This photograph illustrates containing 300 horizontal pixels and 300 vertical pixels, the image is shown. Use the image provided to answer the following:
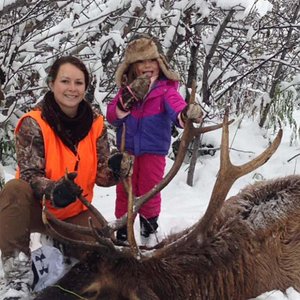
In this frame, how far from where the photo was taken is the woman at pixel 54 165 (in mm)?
3584

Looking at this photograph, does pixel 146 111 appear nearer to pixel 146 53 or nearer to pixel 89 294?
pixel 146 53

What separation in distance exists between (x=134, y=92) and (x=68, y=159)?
0.82 m

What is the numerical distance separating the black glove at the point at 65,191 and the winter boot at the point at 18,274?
464 millimetres

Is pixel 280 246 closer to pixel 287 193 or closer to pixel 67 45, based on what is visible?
pixel 287 193

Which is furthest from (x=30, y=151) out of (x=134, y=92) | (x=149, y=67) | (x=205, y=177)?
(x=205, y=177)

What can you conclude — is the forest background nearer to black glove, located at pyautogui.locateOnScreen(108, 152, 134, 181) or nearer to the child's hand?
the child's hand

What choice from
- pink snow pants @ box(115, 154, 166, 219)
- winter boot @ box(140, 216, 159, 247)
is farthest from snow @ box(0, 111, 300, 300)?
pink snow pants @ box(115, 154, 166, 219)

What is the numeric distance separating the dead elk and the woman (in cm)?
50

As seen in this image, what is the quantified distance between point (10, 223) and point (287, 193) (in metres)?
1.82

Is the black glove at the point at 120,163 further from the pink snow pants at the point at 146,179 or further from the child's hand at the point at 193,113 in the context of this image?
the pink snow pants at the point at 146,179

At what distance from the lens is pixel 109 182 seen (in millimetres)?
4066

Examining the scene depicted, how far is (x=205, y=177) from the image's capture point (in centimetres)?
637

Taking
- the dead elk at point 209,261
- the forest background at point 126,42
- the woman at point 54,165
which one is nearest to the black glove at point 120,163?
the woman at point 54,165

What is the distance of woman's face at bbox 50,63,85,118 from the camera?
387 centimetres
